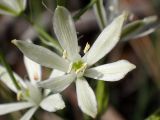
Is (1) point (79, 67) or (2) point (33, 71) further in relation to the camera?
(2) point (33, 71)

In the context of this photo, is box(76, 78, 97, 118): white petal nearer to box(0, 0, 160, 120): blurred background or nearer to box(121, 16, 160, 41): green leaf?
box(121, 16, 160, 41): green leaf

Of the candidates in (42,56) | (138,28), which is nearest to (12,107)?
(42,56)

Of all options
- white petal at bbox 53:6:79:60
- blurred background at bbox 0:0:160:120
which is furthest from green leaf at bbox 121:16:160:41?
blurred background at bbox 0:0:160:120

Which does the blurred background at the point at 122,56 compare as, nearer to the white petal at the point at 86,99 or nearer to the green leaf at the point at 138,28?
the green leaf at the point at 138,28

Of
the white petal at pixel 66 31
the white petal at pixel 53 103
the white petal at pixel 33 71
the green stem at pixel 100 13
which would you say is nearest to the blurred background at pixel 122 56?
the white petal at pixel 33 71

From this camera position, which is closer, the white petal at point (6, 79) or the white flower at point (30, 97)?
the white flower at point (30, 97)

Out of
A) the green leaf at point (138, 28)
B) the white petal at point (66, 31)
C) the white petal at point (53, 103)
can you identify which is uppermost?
the white petal at point (66, 31)

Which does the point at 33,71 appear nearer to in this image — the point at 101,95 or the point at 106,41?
the point at 101,95
